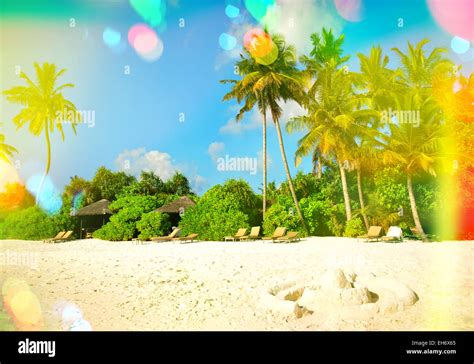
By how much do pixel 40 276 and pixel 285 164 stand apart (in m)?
16.8

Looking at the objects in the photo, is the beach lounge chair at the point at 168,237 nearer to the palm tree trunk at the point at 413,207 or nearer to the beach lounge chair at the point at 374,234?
the beach lounge chair at the point at 374,234

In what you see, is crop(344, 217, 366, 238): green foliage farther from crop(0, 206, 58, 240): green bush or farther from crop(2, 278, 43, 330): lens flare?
crop(0, 206, 58, 240): green bush

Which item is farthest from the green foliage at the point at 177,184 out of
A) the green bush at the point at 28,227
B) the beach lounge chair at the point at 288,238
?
the beach lounge chair at the point at 288,238

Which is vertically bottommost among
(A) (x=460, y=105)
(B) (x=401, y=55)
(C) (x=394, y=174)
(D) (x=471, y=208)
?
(D) (x=471, y=208)

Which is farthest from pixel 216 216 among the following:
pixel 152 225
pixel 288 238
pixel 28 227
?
pixel 28 227

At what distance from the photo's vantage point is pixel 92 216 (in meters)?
30.3

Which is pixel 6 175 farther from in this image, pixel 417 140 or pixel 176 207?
pixel 417 140

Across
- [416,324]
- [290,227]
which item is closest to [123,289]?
[416,324]

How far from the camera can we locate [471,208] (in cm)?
1984

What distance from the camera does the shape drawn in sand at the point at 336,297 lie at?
7887 millimetres

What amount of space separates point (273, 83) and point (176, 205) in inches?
387

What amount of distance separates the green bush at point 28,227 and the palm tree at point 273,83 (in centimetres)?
1349

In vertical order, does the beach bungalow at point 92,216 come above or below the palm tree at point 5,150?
below
